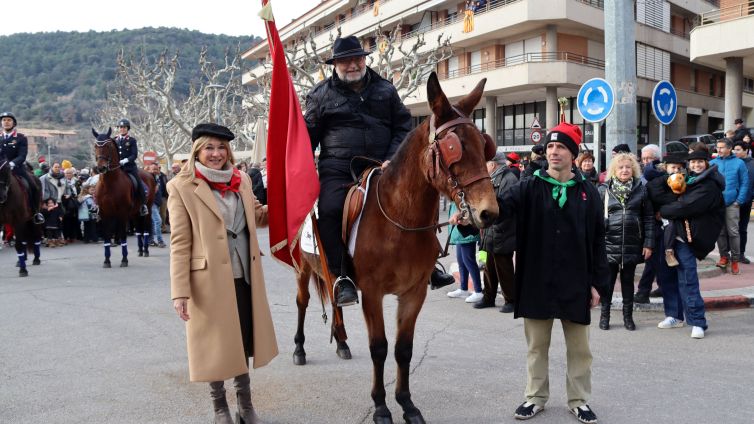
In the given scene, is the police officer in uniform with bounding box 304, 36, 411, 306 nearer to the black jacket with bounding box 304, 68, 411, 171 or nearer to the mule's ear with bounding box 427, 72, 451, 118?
the black jacket with bounding box 304, 68, 411, 171

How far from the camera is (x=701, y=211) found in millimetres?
6832

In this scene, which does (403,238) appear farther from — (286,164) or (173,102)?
(173,102)

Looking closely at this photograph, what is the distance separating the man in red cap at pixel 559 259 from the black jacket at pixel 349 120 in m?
1.22

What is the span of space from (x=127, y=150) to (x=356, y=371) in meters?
9.75

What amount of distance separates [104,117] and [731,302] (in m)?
63.1

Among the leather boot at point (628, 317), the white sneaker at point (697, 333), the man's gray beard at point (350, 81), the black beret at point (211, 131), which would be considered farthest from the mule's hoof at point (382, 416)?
the white sneaker at point (697, 333)

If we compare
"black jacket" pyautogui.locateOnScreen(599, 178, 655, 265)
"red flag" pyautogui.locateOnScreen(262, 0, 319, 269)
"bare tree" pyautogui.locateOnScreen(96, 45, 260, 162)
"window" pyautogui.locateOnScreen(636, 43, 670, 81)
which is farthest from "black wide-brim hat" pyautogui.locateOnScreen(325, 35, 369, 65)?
"window" pyautogui.locateOnScreen(636, 43, 670, 81)

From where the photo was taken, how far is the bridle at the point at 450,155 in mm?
3748

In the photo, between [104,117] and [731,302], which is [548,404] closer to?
[731,302]

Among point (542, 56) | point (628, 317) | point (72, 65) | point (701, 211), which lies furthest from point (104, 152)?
point (72, 65)

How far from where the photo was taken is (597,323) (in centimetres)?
743

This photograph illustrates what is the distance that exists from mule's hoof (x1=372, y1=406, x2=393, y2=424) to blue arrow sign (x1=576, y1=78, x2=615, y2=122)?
21.2 feet

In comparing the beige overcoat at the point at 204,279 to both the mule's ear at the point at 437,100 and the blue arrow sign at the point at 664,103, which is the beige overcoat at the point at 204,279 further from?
the blue arrow sign at the point at 664,103

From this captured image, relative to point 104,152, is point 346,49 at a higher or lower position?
higher
